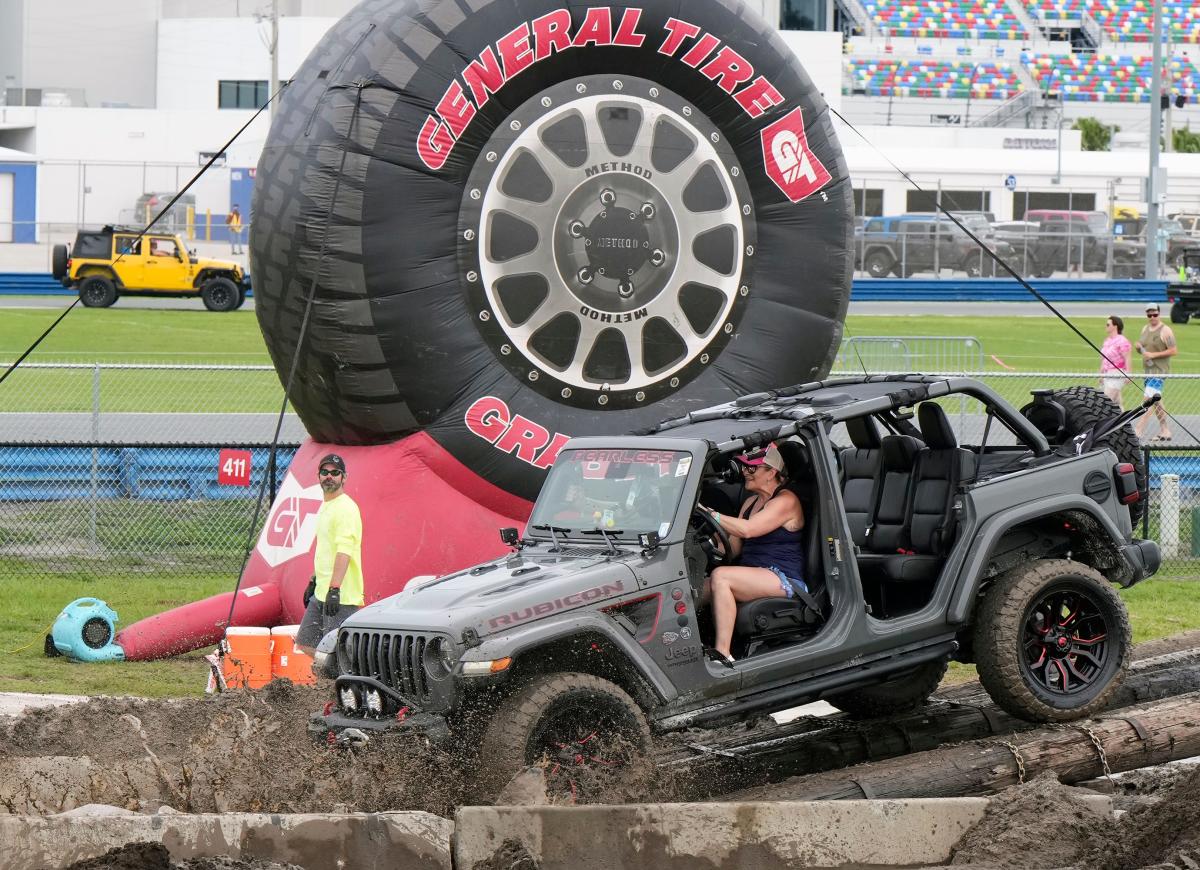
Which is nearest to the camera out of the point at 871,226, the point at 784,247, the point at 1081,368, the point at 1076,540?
the point at 1076,540

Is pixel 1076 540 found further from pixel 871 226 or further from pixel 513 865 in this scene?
pixel 871 226

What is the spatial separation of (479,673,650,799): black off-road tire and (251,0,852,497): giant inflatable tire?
445 centimetres

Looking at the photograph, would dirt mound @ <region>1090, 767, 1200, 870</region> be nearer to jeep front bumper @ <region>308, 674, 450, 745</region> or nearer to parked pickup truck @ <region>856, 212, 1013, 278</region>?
jeep front bumper @ <region>308, 674, 450, 745</region>

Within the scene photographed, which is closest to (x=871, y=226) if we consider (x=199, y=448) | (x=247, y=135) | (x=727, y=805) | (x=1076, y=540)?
(x=247, y=135)

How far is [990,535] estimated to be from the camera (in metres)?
8.92

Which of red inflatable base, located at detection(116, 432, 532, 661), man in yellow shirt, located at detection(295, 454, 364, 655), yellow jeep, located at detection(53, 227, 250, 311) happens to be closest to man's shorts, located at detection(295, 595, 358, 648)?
man in yellow shirt, located at detection(295, 454, 364, 655)

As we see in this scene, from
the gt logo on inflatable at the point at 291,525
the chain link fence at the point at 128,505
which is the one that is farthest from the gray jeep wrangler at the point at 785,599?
the chain link fence at the point at 128,505

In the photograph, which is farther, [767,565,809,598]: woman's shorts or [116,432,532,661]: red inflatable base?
[116,432,532,661]: red inflatable base

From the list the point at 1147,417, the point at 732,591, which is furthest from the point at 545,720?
the point at 1147,417

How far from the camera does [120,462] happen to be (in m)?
15.9

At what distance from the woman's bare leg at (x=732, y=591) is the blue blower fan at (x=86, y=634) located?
5463 mm

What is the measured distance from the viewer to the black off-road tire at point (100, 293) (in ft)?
131

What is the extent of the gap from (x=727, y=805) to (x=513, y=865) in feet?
2.89

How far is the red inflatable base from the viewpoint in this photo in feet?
38.8
